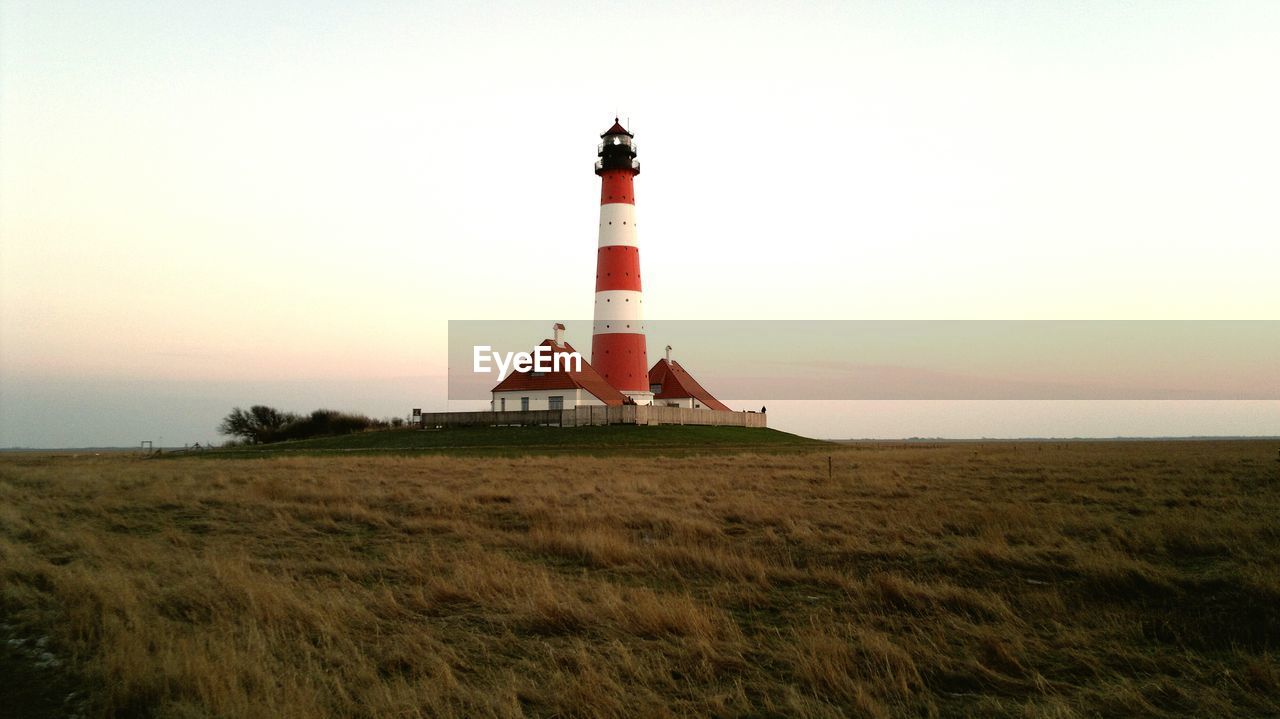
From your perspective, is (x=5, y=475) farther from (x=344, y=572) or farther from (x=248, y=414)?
(x=248, y=414)

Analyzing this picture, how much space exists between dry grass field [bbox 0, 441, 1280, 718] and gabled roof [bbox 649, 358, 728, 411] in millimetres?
49048

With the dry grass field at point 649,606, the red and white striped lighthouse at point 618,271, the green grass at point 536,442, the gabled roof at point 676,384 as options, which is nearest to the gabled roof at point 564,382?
the red and white striped lighthouse at point 618,271

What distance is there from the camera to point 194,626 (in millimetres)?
7941

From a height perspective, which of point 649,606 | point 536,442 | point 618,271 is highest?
point 618,271

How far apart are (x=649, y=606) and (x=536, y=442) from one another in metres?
37.8

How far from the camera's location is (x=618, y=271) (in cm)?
5166

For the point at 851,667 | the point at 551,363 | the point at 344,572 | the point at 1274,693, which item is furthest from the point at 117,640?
the point at 551,363

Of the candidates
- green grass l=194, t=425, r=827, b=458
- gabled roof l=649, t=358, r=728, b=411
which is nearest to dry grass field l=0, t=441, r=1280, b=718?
green grass l=194, t=425, r=827, b=458

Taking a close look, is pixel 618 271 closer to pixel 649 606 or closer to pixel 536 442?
pixel 536 442

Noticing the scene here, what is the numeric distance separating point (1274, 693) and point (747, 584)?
4.99m

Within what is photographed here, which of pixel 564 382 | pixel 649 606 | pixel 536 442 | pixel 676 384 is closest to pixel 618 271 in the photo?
pixel 564 382

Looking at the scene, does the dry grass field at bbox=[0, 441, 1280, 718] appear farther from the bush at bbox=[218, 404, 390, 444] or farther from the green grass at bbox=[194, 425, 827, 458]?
the bush at bbox=[218, 404, 390, 444]

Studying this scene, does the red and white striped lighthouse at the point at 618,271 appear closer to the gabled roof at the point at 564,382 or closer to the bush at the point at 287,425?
the gabled roof at the point at 564,382

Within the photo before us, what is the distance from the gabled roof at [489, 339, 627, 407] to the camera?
54.7 metres
